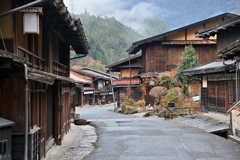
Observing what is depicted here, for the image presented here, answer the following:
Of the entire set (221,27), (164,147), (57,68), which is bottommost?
(164,147)

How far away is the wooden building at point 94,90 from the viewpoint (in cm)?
5314

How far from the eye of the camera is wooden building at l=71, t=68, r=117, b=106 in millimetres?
53138

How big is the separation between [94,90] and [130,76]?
20.2 meters

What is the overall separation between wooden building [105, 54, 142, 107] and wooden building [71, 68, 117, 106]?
10153mm

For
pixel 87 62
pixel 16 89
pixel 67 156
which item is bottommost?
pixel 67 156

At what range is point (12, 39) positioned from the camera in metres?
6.55

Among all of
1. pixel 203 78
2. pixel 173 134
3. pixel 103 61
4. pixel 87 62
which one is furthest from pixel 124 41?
pixel 173 134

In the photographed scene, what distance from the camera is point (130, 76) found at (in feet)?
126

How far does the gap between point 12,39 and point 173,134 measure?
33.3ft

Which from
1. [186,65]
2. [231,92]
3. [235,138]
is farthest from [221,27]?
[235,138]

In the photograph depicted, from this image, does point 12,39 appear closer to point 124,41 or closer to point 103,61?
point 103,61

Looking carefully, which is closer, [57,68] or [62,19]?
[62,19]

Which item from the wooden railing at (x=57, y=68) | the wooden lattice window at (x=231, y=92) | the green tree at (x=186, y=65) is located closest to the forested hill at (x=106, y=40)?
the green tree at (x=186, y=65)

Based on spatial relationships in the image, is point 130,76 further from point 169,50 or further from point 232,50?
point 232,50
